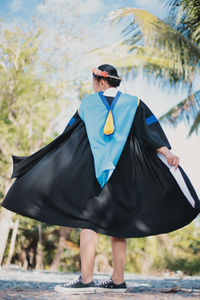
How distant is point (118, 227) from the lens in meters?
3.00

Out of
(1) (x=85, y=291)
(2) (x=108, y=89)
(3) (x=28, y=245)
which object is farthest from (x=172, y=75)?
(3) (x=28, y=245)

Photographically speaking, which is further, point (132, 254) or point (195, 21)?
point (132, 254)

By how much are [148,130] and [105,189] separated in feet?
1.88

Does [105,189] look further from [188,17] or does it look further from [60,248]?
[60,248]

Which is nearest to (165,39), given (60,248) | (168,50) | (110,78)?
(168,50)

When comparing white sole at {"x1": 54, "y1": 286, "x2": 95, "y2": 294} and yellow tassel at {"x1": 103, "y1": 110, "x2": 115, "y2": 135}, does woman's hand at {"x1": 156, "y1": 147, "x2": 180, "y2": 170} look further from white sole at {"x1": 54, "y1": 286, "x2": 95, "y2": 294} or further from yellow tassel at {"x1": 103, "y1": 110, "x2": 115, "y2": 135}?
white sole at {"x1": 54, "y1": 286, "x2": 95, "y2": 294}

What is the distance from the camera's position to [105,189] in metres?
3.01

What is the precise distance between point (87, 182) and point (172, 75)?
854 centimetres

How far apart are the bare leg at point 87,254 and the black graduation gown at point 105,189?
70 mm

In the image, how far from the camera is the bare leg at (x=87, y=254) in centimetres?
286

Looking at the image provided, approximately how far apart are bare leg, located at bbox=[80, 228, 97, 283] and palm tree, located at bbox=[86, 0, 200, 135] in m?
7.19

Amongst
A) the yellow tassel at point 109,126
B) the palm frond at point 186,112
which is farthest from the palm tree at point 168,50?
the yellow tassel at point 109,126

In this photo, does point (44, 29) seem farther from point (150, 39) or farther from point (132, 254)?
point (132, 254)

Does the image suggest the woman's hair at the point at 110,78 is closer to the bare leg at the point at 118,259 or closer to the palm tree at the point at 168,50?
the bare leg at the point at 118,259
